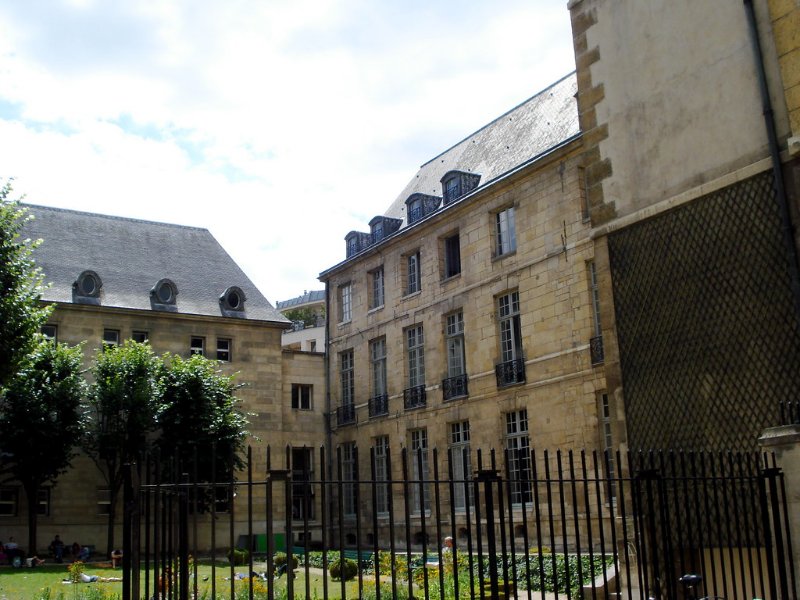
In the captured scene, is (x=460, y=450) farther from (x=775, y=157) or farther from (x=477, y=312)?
(x=775, y=157)

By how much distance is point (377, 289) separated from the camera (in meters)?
29.0

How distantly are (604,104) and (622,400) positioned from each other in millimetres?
3315

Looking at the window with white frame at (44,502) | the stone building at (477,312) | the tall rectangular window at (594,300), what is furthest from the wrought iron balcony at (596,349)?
the window with white frame at (44,502)

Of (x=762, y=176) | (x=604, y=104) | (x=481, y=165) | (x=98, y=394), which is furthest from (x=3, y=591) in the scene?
(x=481, y=165)

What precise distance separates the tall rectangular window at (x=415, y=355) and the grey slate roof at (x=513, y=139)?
168 inches

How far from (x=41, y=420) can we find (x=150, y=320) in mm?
5940

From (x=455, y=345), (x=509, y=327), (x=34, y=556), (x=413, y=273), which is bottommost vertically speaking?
(x=34, y=556)

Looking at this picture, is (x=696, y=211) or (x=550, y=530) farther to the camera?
(x=696, y=211)

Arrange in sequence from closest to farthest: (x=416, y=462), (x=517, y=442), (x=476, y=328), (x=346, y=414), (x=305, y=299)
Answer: (x=517, y=442) < (x=476, y=328) < (x=416, y=462) < (x=346, y=414) < (x=305, y=299)

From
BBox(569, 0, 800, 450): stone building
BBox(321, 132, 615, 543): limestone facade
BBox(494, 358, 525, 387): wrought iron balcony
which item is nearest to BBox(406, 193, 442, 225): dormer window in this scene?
BBox(321, 132, 615, 543): limestone facade

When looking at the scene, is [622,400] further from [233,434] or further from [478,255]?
[233,434]

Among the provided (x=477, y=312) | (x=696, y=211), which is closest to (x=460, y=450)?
(x=477, y=312)

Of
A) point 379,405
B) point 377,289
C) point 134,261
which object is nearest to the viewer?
point 379,405

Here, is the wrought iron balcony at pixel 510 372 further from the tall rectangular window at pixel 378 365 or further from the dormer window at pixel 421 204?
the dormer window at pixel 421 204
